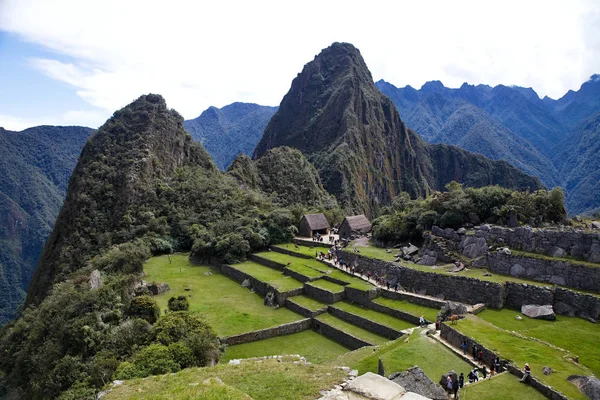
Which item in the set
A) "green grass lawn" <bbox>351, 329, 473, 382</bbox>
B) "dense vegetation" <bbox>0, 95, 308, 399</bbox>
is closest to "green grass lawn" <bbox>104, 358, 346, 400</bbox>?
"dense vegetation" <bbox>0, 95, 308, 399</bbox>

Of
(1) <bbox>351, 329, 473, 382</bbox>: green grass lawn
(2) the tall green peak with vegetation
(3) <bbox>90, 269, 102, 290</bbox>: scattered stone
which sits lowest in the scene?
(3) <bbox>90, 269, 102, 290</bbox>: scattered stone

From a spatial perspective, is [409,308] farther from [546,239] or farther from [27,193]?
[27,193]

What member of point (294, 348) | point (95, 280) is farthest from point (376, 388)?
point (95, 280)

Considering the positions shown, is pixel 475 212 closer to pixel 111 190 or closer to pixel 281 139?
Answer: pixel 111 190

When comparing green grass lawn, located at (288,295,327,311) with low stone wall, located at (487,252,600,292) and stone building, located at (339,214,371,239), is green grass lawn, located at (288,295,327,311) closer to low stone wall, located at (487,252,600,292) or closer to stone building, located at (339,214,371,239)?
low stone wall, located at (487,252,600,292)

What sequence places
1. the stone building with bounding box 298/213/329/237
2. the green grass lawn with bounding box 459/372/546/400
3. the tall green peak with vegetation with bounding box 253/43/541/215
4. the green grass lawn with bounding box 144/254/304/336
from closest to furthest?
the green grass lawn with bounding box 459/372/546/400
the green grass lawn with bounding box 144/254/304/336
the stone building with bounding box 298/213/329/237
the tall green peak with vegetation with bounding box 253/43/541/215

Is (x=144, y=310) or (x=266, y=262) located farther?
(x=266, y=262)
